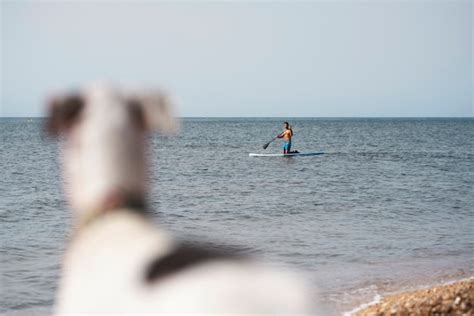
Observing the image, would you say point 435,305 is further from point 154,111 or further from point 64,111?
point 64,111

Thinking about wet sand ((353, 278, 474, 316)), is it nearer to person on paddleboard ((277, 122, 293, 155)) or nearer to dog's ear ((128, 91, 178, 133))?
dog's ear ((128, 91, 178, 133))

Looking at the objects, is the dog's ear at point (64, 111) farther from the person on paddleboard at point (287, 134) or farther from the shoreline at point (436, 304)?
the person on paddleboard at point (287, 134)

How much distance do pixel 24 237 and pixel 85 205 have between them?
45.2ft

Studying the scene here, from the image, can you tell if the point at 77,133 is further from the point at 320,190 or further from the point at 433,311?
the point at 320,190

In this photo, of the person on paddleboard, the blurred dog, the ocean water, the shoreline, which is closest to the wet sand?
the shoreline

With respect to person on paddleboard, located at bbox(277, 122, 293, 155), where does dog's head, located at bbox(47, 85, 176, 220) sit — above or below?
above

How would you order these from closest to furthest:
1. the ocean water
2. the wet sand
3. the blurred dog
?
the blurred dog, the wet sand, the ocean water

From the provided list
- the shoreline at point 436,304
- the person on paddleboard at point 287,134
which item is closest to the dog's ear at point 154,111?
the shoreline at point 436,304

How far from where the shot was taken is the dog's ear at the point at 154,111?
83.2 inches

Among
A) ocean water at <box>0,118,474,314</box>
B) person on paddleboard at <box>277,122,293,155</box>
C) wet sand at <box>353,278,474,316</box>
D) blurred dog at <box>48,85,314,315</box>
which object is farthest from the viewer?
person on paddleboard at <box>277,122,293,155</box>

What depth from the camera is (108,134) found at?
2.11m

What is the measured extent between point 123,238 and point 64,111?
452 millimetres

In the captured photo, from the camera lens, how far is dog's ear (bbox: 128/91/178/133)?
6.93ft

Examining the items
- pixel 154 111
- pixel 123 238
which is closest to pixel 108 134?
pixel 154 111
